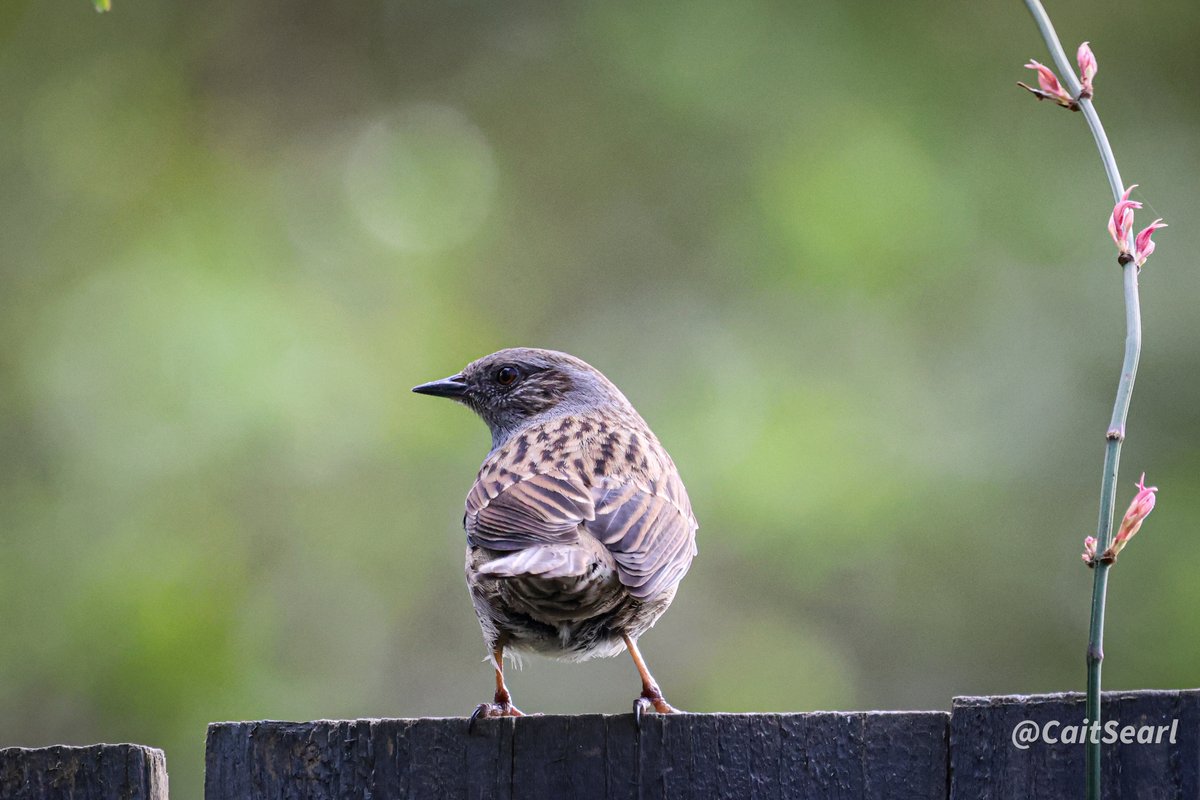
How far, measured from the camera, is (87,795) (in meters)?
3.09

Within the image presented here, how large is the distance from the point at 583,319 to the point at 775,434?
7.21 feet

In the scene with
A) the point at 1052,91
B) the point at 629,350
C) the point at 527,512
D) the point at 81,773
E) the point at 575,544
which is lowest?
the point at 81,773

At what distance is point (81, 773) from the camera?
122 inches

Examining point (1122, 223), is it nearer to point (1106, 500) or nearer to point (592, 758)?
point (1106, 500)

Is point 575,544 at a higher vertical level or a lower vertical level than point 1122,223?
lower

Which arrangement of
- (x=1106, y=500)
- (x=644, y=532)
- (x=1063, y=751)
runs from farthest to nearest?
(x=644, y=532) → (x=1063, y=751) → (x=1106, y=500)

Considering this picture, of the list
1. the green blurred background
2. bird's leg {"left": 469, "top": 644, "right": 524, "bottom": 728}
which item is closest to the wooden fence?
bird's leg {"left": 469, "top": 644, "right": 524, "bottom": 728}

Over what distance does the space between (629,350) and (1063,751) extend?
8145 millimetres

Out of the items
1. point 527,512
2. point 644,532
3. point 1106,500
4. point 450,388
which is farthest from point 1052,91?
point 450,388

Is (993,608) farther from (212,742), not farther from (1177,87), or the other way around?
(212,742)

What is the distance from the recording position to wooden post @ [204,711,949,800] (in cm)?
294

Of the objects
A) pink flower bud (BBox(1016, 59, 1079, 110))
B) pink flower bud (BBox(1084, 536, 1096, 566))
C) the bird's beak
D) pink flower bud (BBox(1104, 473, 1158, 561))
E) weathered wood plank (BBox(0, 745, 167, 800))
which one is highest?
the bird's beak

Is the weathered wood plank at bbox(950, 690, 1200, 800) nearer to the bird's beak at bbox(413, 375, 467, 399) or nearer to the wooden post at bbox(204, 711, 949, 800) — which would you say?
the wooden post at bbox(204, 711, 949, 800)

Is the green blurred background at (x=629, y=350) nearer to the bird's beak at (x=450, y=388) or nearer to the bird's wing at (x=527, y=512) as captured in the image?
the bird's beak at (x=450, y=388)
